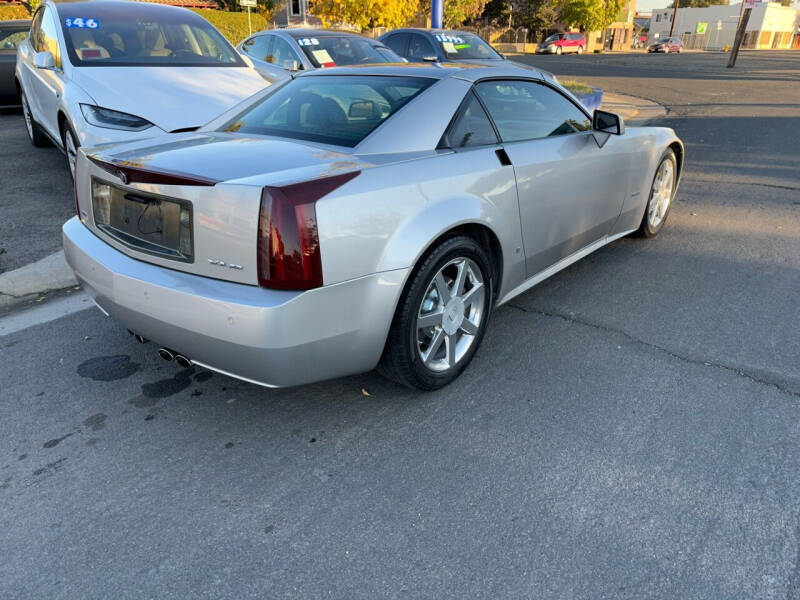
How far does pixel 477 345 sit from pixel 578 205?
47.5 inches

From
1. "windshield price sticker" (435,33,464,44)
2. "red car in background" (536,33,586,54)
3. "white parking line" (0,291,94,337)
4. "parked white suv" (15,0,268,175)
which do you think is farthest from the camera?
"red car in background" (536,33,586,54)

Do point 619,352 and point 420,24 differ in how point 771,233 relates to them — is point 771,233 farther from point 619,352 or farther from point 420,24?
point 420,24

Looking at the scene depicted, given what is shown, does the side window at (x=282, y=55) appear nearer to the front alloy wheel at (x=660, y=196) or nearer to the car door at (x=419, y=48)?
the car door at (x=419, y=48)

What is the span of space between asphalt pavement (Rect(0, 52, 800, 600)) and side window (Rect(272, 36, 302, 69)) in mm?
5818

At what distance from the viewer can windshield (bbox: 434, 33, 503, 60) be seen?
11.8m

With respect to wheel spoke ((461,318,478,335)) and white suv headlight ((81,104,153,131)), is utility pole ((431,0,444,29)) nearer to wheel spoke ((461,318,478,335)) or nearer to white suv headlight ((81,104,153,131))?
white suv headlight ((81,104,153,131))

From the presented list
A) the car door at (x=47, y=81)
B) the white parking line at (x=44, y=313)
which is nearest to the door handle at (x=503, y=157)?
the white parking line at (x=44, y=313)

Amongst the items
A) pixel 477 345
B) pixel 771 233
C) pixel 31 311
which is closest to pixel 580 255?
pixel 477 345

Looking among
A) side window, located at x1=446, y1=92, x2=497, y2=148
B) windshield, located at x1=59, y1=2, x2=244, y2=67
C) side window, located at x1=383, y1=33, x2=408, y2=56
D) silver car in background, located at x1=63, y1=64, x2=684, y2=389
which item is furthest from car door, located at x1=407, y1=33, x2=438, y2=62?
side window, located at x1=446, y1=92, x2=497, y2=148

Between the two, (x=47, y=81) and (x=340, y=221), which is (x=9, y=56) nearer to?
(x=47, y=81)

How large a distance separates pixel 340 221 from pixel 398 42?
36.9ft

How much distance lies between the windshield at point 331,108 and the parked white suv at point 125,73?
1.91 meters

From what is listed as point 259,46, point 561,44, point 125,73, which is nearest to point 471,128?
point 125,73

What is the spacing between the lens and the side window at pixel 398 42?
12.3 meters
